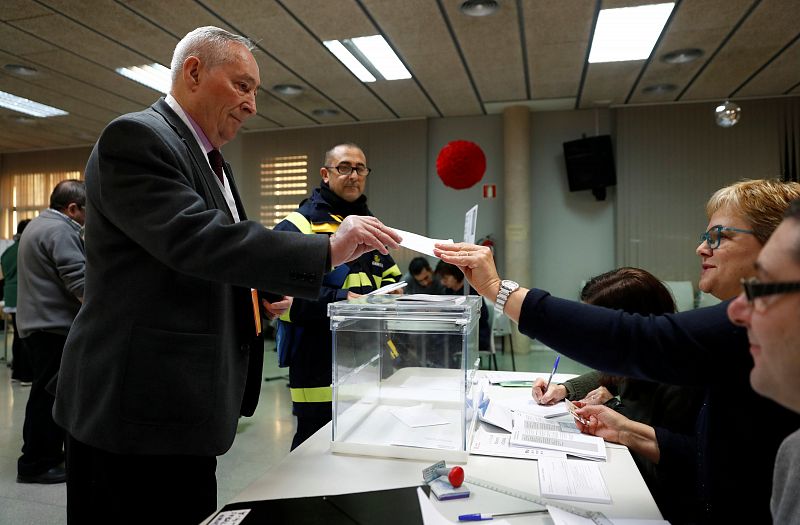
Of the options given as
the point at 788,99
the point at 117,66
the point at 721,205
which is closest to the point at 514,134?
the point at 788,99

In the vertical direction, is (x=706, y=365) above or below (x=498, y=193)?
below

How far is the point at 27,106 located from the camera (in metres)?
6.35

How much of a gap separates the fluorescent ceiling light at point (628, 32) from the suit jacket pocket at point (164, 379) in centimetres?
407

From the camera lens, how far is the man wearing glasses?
67cm

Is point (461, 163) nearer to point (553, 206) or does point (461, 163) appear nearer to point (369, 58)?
point (369, 58)

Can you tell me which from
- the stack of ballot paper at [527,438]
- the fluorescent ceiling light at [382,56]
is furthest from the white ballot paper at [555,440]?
the fluorescent ceiling light at [382,56]

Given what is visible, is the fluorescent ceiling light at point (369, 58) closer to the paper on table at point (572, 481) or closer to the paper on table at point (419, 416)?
the paper on table at point (419, 416)

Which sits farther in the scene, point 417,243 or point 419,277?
point 419,277

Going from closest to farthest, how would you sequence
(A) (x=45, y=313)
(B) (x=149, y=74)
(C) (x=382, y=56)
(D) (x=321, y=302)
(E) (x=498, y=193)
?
(D) (x=321, y=302)
(A) (x=45, y=313)
(C) (x=382, y=56)
(B) (x=149, y=74)
(E) (x=498, y=193)

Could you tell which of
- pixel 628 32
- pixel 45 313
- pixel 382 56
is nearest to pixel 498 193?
pixel 382 56

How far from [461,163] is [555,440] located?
1320 mm

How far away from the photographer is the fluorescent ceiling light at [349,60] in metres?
4.60

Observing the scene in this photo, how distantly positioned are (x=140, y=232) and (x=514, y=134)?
6073mm

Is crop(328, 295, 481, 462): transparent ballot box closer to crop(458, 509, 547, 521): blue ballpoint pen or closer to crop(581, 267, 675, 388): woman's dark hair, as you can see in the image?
crop(458, 509, 547, 521): blue ballpoint pen
